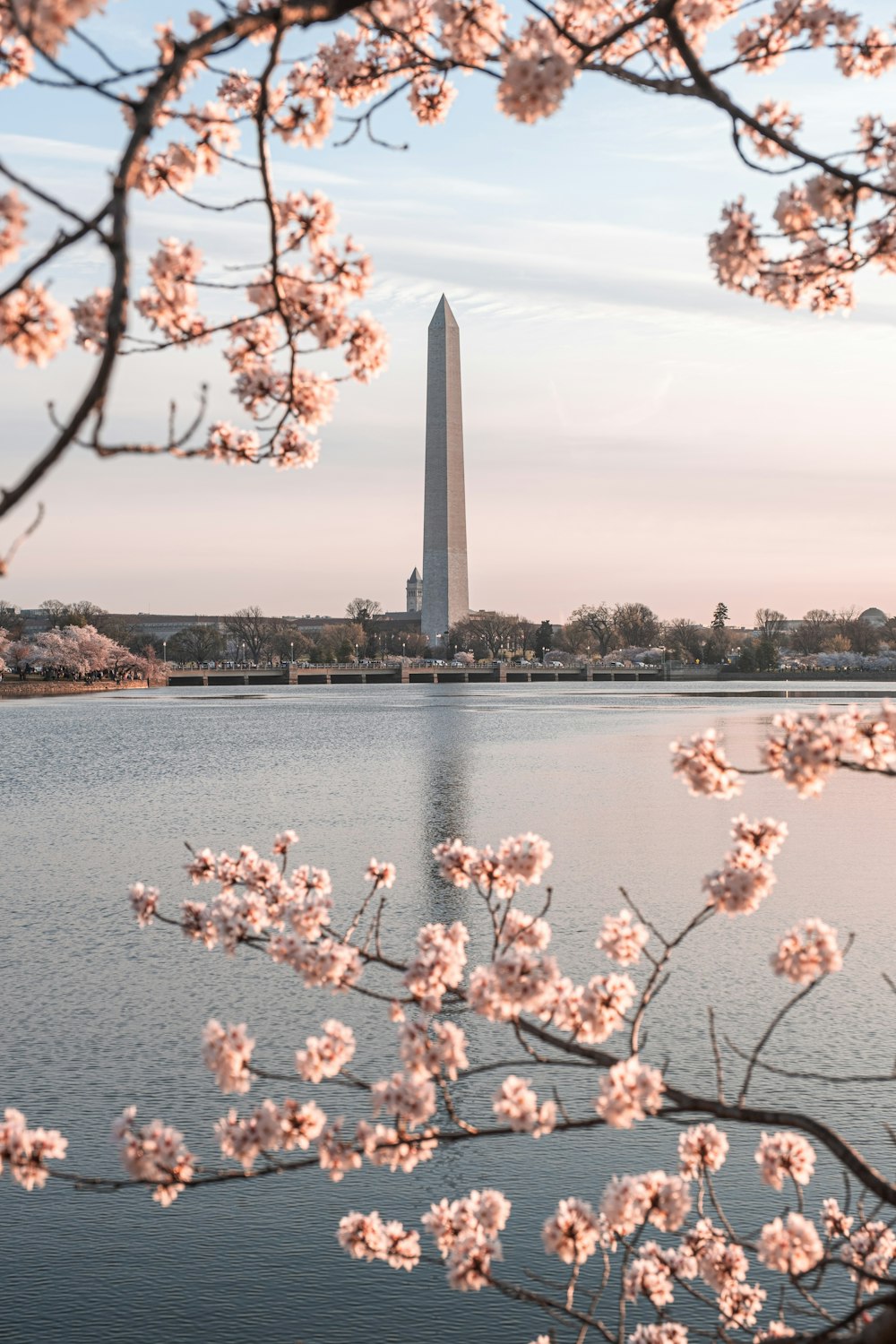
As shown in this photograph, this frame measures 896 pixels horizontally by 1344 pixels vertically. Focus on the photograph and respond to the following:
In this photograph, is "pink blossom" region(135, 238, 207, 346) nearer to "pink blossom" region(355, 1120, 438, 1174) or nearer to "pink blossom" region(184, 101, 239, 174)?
"pink blossom" region(184, 101, 239, 174)

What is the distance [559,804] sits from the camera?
2969cm

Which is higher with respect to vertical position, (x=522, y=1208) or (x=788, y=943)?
(x=788, y=943)

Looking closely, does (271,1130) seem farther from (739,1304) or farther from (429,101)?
(429,101)

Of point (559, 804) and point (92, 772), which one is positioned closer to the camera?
point (559, 804)

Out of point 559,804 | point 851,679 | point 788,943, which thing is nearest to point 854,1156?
point 788,943

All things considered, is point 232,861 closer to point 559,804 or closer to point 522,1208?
point 522,1208

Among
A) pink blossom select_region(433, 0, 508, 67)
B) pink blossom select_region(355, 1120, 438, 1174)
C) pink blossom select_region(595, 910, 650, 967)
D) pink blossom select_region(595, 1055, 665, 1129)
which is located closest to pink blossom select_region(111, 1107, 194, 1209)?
pink blossom select_region(355, 1120, 438, 1174)

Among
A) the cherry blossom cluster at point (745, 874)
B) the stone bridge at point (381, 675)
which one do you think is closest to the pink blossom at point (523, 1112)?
the cherry blossom cluster at point (745, 874)

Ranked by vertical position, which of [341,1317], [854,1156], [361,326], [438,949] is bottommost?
[341,1317]

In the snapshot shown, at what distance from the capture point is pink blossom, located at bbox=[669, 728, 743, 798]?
4457 mm

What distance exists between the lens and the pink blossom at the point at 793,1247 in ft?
16.9

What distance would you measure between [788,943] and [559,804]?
81.8 ft

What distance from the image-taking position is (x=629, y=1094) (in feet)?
14.5

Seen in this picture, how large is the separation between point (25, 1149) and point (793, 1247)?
2772mm
